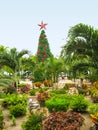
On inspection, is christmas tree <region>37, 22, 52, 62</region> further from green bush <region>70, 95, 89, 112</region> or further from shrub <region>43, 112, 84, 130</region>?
shrub <region>43, 112, 84, 130</region>

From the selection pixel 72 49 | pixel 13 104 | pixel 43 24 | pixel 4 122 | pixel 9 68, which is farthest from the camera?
pixel 43 24

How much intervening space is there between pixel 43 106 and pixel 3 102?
2387 millimetres

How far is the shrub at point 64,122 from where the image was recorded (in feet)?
37.1

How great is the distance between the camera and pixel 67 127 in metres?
11.1

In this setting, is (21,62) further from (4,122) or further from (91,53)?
(91,53)

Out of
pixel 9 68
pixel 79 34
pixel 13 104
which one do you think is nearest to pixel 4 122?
pixel 13 104

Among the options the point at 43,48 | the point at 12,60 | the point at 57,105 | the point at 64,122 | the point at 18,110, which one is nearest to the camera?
the point at 64,122

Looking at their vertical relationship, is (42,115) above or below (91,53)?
below

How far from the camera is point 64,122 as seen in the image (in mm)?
11617

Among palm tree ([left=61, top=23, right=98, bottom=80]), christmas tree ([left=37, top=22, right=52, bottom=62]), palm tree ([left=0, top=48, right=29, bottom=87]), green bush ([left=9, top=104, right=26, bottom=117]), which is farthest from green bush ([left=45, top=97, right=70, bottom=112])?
christmas tree ([left=37, top=22, right=52, bottom=62])

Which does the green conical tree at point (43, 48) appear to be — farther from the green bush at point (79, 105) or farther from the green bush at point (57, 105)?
the green bush at point (79, 105)

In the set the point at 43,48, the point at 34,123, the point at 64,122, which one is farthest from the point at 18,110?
the point at 43,48

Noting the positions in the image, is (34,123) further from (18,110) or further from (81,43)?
(81,43)

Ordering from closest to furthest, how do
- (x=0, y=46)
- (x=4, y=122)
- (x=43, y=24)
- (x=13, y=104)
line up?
(x=4, y=122) → (x=13, y=104) → (x=43, y=24) → (x=0, y=46)
